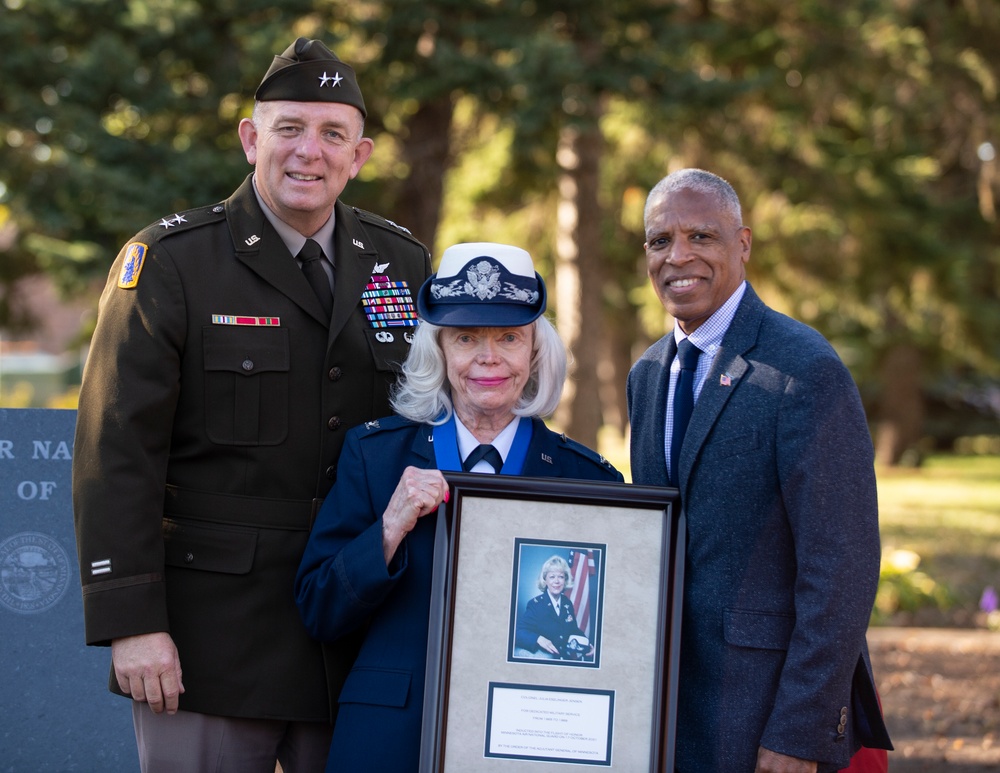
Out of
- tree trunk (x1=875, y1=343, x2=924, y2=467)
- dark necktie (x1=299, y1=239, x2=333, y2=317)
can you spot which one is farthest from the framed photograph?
tree trunk (x1=875, y1=343, x2=924, y2=467)

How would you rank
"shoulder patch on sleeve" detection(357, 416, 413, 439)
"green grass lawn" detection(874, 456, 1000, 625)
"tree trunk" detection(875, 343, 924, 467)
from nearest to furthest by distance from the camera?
"shoulder patch on sleeve" detection(357, 416, 413, 439) → "green grass lawn" detection(874, 456, 1000, 625) → "tree trunk" detection(875, 343, 924, 467)

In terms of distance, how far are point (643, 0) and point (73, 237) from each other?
16.6 feet

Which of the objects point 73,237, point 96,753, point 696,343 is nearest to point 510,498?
point 696,343

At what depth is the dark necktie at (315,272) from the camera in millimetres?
3322

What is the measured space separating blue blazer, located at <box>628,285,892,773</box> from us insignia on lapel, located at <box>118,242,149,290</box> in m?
1.50

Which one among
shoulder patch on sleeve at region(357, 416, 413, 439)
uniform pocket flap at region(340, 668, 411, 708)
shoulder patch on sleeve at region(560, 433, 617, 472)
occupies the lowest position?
uniform pocket flap at region(340, 668, 411, 708)

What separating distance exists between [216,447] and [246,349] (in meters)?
0.27

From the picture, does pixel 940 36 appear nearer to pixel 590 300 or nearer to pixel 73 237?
pixel 590 300

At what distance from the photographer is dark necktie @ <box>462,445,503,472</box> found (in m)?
3.01

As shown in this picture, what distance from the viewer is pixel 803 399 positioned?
8.81 ft

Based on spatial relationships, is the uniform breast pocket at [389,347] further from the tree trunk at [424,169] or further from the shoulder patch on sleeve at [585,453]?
the tree trunk at [424,169]

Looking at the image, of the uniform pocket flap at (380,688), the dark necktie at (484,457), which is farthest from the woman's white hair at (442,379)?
the uniform pocket flap at (380,688)

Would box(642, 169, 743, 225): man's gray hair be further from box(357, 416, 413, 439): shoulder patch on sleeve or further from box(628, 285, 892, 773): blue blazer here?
box(357, 416, 413, 439): shoulder patch on sleeve

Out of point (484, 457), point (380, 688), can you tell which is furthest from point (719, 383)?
point (380, 688)
